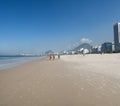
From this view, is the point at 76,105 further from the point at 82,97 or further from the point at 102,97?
the point at 102,97

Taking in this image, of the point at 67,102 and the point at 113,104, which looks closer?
the point at 113,104

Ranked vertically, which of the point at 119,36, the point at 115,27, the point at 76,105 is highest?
the point at 115,27

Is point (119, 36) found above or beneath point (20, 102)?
above

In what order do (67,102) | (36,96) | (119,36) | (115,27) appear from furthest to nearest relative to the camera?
1. (115,27)
2. (119,36)
3. (36,96)
4. (67,102)

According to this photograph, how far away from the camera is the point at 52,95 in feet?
16.2

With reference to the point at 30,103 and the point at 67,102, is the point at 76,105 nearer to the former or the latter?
the point at 67,102

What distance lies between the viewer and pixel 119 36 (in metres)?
152

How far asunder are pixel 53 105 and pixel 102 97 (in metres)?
1.73

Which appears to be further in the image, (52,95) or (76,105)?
(52,95)

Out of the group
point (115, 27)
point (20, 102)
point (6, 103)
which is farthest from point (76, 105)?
point (115, 27)

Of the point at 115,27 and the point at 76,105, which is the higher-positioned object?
the point at 115,27

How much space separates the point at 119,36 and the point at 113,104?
164m

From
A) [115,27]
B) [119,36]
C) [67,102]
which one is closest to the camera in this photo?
[67,102]

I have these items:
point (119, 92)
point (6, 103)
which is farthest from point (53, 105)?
point (119, 92)
